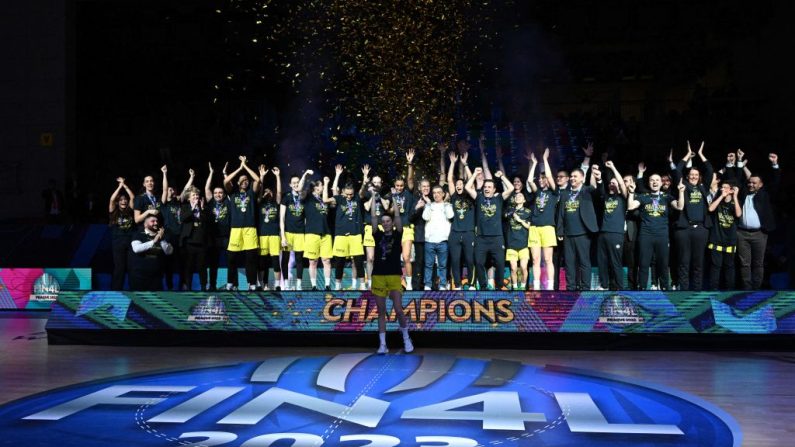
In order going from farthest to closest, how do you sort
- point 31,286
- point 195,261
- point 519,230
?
1. point 31,286
2. point 195,261
3. point 519,230

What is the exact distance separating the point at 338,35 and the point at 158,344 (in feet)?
21.4

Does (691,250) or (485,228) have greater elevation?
(485,228)

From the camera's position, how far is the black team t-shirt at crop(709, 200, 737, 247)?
10570 millimetres

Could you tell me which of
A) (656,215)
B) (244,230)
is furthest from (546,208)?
(244,230)

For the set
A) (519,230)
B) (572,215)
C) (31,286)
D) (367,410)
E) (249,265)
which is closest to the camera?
(367,410)

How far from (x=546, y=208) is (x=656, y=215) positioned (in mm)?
1446

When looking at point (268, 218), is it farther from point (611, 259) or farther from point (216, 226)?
point (611, 259)

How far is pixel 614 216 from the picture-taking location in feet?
34.4

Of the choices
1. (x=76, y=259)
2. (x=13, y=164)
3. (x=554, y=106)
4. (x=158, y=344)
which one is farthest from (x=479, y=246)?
(x=13, y=164)

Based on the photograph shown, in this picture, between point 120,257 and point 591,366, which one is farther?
point 120,257

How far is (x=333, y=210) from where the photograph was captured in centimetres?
1205

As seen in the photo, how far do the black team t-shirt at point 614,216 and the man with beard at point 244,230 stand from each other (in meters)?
4.85

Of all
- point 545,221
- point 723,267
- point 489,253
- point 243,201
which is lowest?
point 723,267

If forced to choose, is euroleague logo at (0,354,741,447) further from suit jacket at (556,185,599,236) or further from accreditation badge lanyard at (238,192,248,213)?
accreditation badge lanyard at (238,192,248,213)
